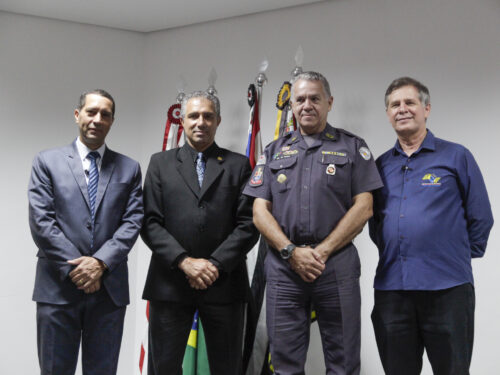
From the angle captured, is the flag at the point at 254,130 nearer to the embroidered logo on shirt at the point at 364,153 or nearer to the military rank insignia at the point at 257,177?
the military rank insignia at the point at 257,177

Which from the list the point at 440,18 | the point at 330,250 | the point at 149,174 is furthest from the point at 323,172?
the point at 440,18

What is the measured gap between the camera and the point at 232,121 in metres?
3.78

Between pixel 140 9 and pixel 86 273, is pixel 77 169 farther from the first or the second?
pixel 140 9

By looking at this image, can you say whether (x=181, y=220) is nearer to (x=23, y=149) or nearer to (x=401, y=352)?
(x=401, y=352)

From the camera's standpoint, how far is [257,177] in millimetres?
2293

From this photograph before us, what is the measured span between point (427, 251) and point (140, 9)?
8.86ft

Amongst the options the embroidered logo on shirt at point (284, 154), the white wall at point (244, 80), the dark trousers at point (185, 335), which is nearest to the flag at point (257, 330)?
the white wall at point (244, 80)

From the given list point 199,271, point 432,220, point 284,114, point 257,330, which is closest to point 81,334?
point 199,271

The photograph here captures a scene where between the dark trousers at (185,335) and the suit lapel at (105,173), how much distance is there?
1.79 ft

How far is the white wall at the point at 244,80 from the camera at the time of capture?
298 centimetres

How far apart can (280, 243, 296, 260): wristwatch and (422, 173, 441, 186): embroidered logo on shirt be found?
615mm

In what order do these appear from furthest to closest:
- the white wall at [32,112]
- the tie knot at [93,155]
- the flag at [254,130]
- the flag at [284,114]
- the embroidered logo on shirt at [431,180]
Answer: the white wall at [32,112] → the flag at [254,130] → the flag at [284,114] → the tie knot at [93,155] → the embroidered logo on shirt at [431,180]

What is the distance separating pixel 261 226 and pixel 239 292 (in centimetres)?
39

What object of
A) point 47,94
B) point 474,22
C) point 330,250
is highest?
point 474,22
